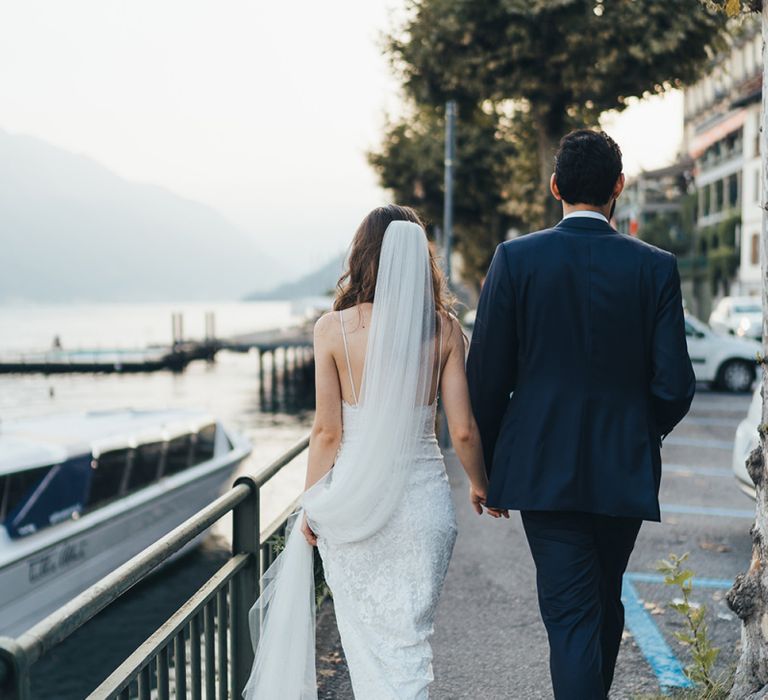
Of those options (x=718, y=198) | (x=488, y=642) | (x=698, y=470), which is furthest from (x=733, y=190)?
(x=488, y=642)

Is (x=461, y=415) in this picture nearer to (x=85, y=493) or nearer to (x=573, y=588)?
(x=573, y=588)

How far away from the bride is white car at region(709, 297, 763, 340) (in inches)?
1064

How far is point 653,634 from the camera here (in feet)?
16.6

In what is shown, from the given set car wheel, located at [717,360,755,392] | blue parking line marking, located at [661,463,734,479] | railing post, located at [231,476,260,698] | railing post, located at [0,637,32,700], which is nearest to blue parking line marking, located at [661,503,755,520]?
blue parking line marking, located at [661,463,734,479]

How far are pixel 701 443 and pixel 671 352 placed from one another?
10778 mm

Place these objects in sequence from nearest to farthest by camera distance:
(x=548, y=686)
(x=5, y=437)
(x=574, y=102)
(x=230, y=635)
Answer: (x=230, y=635) → (x=548, y=686) → (x=5, y=437) → (x=574, y=102)

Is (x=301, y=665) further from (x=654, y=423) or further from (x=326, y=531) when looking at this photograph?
(x=654, y=423)

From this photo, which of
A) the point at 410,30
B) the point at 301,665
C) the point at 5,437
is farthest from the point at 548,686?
the point at 410,30

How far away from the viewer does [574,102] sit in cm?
2012

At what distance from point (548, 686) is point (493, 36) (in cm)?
1675

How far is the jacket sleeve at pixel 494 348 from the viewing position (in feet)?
9.82

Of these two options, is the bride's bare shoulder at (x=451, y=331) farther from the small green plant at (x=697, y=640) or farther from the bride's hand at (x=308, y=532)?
the small green plant at (x=697, y=640)

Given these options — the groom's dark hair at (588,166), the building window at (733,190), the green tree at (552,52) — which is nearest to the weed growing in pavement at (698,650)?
the groom's dark hair at (588,166)

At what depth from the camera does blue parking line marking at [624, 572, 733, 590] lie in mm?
6052
